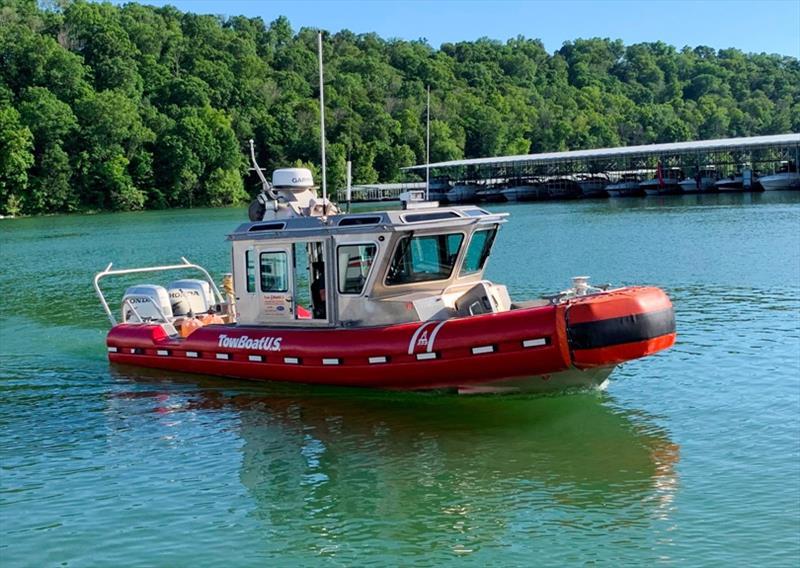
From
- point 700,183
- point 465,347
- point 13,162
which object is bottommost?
point 465,347

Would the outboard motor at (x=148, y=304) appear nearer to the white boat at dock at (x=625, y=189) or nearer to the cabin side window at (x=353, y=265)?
the cabin side window at (x=353, y=265)

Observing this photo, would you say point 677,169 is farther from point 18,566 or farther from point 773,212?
point 18,566

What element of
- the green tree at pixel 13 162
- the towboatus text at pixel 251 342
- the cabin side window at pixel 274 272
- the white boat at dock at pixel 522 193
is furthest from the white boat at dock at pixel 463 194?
the cabin side window at pixel 274 272

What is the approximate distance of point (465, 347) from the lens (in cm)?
1419

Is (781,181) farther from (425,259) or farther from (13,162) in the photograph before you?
(425,259)

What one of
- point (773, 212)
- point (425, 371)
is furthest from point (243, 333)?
point (773, 212)

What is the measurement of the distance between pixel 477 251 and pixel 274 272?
11.0 ft

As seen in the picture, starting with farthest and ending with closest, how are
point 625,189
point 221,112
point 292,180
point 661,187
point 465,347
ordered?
point 221,112
point 625,189
point 661,187
point 292,180
point 465,347

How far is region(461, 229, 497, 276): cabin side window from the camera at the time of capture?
15.8 m

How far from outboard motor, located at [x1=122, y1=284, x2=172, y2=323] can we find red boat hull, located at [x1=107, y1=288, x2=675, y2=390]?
2.17 m

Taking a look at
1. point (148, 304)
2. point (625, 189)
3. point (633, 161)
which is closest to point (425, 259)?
point (148, 304)

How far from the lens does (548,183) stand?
109 m

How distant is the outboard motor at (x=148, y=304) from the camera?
63.4 feet

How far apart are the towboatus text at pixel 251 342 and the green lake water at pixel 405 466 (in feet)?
2.74
